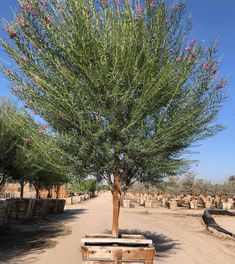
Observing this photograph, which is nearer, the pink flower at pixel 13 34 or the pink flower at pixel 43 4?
the pink flower at pixel 13 34

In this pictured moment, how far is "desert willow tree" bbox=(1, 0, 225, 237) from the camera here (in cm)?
915

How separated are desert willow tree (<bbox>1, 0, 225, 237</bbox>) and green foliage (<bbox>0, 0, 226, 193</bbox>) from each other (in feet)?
0.08

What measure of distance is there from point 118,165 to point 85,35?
3184 millimetres

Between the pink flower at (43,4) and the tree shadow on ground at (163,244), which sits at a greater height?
the pink flower at (43,4)

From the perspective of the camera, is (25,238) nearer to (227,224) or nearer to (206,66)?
(206,66)

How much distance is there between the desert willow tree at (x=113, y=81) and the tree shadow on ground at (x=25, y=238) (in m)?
4.14

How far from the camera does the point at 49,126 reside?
32.9ft

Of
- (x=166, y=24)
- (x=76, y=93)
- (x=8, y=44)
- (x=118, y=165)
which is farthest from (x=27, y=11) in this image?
(x=118, y=165)

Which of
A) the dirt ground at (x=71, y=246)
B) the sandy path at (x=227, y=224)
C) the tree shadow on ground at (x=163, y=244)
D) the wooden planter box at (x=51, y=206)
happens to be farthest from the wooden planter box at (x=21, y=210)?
the sandy path at (x=227, y=224)

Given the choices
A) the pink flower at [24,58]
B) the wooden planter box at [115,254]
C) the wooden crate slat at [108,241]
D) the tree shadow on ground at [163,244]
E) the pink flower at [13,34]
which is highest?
the pink flower at [13,34]

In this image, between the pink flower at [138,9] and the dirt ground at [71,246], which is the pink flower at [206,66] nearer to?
the pink flower at [138,9]

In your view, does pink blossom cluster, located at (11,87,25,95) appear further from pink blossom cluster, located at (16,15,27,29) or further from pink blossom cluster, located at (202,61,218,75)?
pink blossom cluster, located at (202,61,218,75)

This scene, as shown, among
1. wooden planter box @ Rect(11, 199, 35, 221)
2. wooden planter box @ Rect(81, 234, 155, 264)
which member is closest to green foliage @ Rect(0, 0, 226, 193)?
wooden planter box @ Rect(81, 234, 155, 264)

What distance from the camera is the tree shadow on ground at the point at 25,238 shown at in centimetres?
1254
